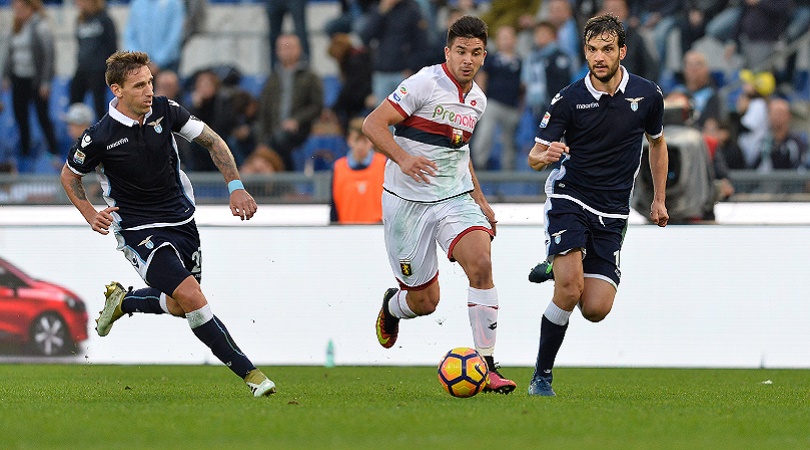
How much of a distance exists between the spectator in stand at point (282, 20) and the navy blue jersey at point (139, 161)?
819 centimetres

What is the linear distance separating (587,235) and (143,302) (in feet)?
10.9

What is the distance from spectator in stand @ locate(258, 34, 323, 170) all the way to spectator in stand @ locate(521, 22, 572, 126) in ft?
8.13

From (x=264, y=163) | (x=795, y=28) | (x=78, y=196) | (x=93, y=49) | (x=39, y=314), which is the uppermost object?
(x=795, y=28)

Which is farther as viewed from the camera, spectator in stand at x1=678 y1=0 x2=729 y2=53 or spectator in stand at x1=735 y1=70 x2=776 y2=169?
spectator in stand at x1=678 y1=0 x2=729 y2=53

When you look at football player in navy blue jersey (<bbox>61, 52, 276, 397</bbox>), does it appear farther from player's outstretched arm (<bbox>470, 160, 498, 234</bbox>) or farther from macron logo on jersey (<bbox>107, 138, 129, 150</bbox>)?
player's outstretched arm (<bbox>470, 160, 498, 234</bbox>)

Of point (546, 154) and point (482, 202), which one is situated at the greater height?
point (546, 154)

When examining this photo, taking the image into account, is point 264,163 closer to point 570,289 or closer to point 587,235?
point 587,235

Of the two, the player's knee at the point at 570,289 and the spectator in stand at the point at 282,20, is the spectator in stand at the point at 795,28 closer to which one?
the spectator in stand at the point at 282,20

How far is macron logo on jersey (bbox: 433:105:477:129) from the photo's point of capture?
28.9ft

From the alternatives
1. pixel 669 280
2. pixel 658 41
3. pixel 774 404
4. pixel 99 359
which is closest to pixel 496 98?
pixel 658 41

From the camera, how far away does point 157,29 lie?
17.0 meters

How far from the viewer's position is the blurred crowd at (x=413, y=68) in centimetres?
1563

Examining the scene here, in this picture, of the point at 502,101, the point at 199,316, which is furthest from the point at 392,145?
the point at 502,101

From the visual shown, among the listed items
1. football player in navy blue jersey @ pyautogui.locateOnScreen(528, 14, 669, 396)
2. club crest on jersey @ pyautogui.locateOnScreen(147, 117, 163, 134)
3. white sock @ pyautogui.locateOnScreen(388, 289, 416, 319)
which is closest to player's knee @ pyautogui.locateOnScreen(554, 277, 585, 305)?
football player in navy blue jersey @ pyautogui.locateOnScreen(528, 14, 669, 396)
